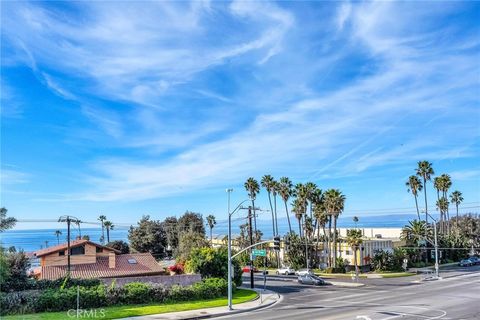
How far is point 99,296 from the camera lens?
38656 millimetres

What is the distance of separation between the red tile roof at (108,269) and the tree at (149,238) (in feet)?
117

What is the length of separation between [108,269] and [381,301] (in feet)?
100

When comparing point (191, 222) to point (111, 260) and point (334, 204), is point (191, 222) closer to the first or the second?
point (334, 204)

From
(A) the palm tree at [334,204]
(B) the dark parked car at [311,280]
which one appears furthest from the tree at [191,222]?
(B) the dark parked car at [311,280]

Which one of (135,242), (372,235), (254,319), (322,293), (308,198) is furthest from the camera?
(372,235)

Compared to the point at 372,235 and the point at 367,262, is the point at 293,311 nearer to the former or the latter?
the point at 367,262

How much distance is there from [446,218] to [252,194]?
5248 centimetres

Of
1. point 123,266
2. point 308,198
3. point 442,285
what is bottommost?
point 442,285

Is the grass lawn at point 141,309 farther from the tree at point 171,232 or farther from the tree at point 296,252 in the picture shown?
the tree at point 171,232

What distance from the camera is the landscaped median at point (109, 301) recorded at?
35344 millimetres

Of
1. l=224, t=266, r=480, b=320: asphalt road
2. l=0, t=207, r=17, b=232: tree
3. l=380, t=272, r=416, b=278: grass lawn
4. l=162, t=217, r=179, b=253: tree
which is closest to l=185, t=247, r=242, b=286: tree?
l=224, t=266, r=480, b=320: asphalt road

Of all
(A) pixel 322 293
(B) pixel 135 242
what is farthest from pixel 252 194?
(A) pixel 322 293

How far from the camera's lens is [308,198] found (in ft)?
288

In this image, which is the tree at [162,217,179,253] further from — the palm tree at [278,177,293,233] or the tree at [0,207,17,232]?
the tree at [0,207,17,232]
